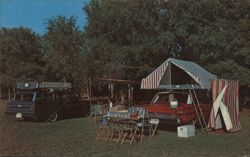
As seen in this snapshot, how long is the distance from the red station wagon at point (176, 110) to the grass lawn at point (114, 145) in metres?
0.62

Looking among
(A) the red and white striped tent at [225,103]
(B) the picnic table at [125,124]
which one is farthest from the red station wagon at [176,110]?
(B) the picnic table at [125,124]

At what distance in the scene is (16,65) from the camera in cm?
3500

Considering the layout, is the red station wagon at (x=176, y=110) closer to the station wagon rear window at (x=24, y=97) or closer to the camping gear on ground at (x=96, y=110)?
the camping gear on ground at (x=96, y=110)

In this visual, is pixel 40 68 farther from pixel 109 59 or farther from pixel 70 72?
pixel 109 59

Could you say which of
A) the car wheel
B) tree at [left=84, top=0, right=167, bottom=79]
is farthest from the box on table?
tree at [left=84, top=0, right=167, bottom=79]

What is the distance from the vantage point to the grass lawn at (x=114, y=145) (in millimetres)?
8227

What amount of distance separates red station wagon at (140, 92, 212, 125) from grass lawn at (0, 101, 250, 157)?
621 mm

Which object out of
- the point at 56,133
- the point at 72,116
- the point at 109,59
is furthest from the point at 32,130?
the point at 109,59

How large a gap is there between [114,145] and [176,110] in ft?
12.0

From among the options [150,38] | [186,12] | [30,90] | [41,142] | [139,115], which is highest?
[186,12]

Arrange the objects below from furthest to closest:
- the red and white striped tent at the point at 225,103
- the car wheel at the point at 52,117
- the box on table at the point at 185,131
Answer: the car wheel at the point at 52,117, the red and white striped tent at the point at 225,103, the box on table at the point at 185,131

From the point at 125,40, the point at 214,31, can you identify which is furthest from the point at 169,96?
the point at 125,40

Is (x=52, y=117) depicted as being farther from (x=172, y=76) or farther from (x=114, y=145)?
(x=114, y=145)

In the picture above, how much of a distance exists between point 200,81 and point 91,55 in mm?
11429
